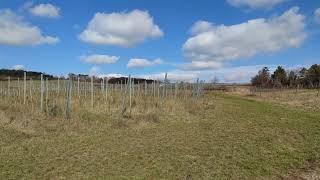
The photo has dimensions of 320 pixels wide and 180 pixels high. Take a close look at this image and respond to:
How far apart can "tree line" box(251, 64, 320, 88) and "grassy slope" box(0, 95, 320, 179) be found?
8481cm

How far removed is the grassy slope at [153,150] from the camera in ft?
33.6

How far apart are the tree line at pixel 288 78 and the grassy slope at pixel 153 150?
8481 cm

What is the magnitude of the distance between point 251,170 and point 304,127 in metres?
10.6

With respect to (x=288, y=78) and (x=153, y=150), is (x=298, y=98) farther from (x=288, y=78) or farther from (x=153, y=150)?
(x=288, y=78)

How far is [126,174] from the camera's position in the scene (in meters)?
9.84

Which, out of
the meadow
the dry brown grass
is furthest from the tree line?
the meadow

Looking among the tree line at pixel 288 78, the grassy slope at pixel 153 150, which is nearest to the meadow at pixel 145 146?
the grassy slope at pixel 153 150

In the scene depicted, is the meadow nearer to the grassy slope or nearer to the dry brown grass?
the grassy slope

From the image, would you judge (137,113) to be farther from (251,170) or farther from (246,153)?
(251,170)

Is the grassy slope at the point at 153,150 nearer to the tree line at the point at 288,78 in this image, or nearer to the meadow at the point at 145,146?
the meadow at the point at 145,146

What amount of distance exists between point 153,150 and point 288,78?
10515 cm

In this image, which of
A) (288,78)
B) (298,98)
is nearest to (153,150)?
(298,98)

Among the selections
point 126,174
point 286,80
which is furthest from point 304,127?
point 286,80

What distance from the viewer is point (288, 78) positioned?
370ft
